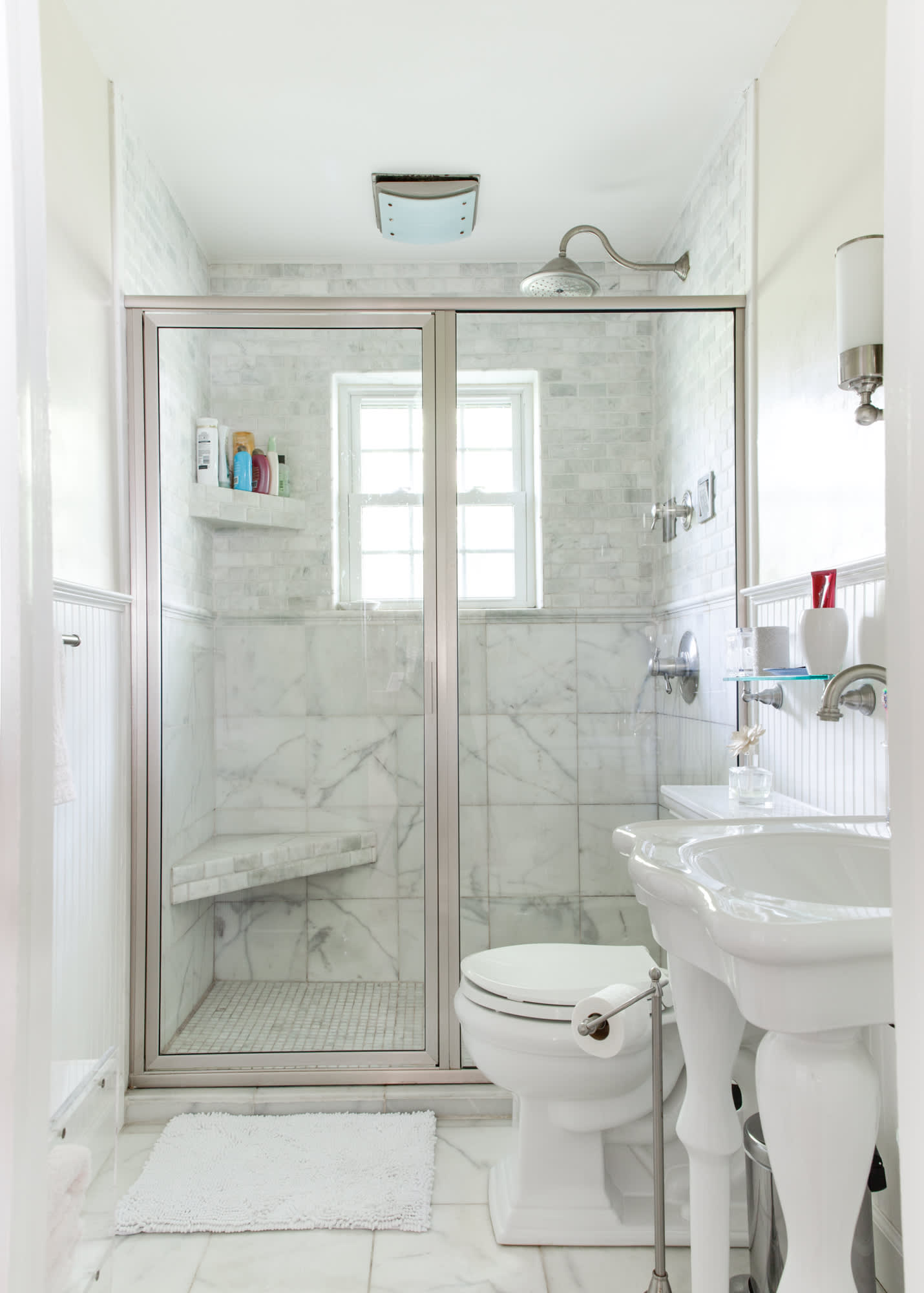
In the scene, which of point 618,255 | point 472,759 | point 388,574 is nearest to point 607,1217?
point 472,759

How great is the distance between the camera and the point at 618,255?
2529 mm

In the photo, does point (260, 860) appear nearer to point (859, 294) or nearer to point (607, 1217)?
point (607, 1217)

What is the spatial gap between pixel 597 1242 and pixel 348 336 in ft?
6.85

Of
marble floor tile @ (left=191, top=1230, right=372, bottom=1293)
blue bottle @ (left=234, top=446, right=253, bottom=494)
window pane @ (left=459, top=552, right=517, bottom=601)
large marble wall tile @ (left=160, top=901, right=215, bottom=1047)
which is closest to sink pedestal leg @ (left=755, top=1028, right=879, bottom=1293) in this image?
marble floor tile @ (left=191, top=1230, right=372, bottom=1293)

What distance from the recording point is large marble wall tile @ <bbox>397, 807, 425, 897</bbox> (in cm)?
224

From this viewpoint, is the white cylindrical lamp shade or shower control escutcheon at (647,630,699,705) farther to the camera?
shower control escutcheon at (647,630,699,705)

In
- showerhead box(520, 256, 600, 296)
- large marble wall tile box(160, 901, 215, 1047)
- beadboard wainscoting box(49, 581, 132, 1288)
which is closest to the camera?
beadboard wainscoting box(49, 581, 132, 1288)

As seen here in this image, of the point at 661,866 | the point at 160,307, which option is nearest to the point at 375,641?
the point at 160,307

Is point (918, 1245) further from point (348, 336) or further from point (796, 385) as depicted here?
point (348, 336)

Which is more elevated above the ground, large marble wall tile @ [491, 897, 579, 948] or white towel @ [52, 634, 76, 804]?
white towel @ [52, 634, 76, 804]

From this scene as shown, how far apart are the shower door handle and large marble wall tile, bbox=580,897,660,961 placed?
63 cm

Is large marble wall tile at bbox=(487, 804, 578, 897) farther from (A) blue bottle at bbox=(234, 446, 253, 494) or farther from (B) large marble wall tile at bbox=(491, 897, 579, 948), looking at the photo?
(A) blue bottle at bbox=(234, 446, 253, 494)

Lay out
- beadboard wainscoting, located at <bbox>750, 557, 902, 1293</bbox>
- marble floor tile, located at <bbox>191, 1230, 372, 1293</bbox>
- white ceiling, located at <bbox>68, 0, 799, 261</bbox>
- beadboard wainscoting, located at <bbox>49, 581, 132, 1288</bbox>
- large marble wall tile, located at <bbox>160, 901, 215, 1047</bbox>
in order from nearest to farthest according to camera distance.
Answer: beadboard wainscoting, located at <bbox>750, 557, 902, 1293</bbox> → marble floor tile, located at <bbox>191, 1230, 372, 1293</bbox> → beadboard wainscoting, located at <bbox>49, 581, 132, 1288</bbox> → white ceiling, located at <bbox>68, 0, 799, 261</bbox> → large marble wall tile, located at <bbox>160, 901, 215, 1047</bbox>

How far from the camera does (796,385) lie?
1.91m
